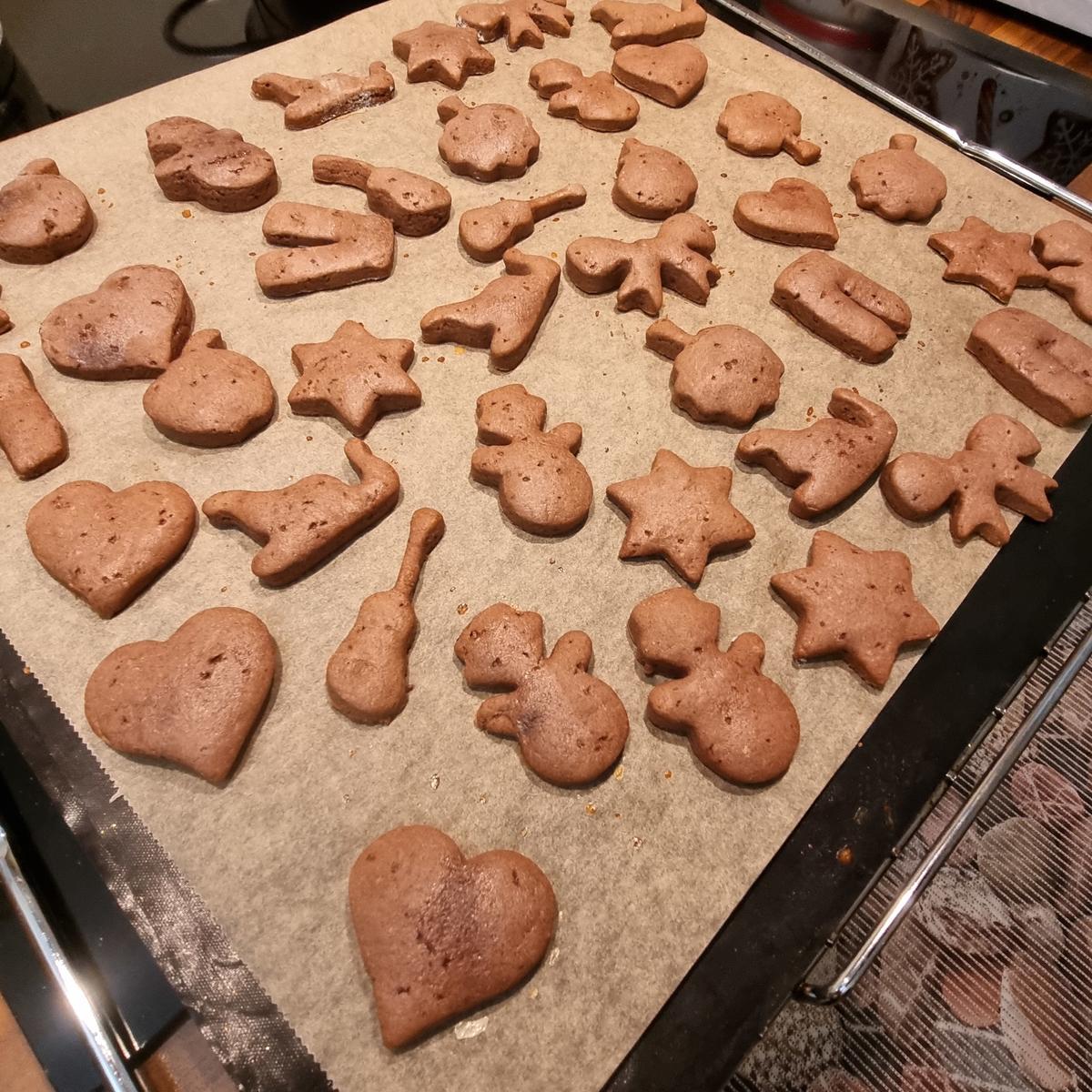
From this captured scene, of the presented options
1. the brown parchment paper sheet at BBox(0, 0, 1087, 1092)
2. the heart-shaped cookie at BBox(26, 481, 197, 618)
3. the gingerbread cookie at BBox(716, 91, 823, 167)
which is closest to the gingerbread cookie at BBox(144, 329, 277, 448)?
the brown parchment paper sheet at BBox(0, 0, 1087, 1092)

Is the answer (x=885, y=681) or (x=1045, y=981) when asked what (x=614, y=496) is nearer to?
(x=885, y=681)

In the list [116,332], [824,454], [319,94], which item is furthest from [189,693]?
[319,94]

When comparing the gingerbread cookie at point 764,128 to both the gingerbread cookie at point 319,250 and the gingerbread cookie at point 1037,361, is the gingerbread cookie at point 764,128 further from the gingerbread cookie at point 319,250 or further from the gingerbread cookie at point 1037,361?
the gingerbread cookie at point 319,250

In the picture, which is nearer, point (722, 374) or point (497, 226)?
point (722, 374)

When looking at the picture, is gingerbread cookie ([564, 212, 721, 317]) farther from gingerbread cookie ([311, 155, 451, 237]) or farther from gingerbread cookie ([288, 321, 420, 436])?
gingerbread cookie ([288, 321, 420, 436])

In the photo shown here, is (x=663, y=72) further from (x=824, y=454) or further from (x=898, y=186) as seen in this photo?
(x=824, y=454)

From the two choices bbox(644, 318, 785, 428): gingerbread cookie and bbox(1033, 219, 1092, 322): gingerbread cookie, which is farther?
bbox(1033, 219, 1092, 322): gingerbread cookie
